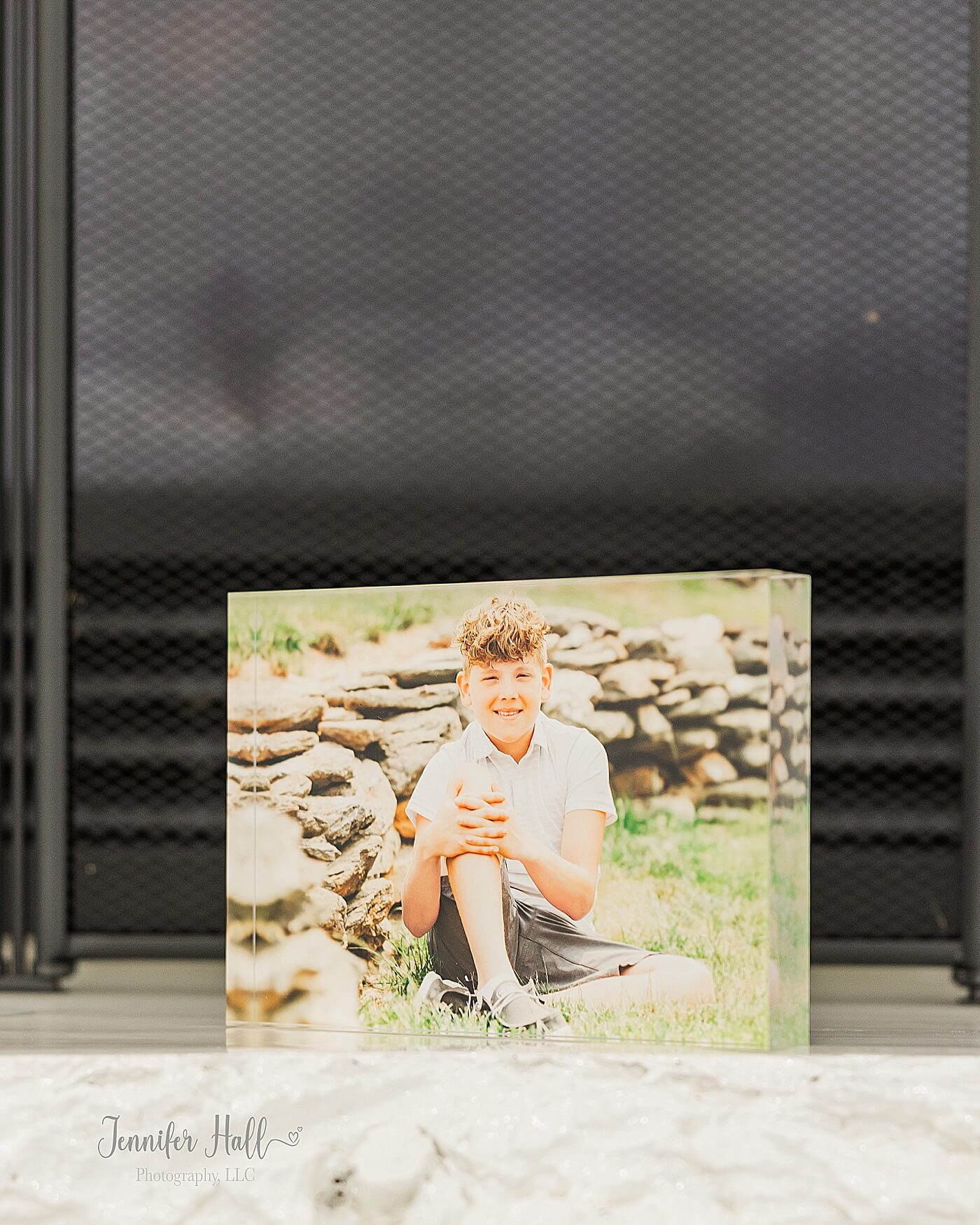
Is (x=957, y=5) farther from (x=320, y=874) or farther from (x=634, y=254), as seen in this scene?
(x=320, y=874)

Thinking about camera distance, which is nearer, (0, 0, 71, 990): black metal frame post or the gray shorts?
the gray shorts

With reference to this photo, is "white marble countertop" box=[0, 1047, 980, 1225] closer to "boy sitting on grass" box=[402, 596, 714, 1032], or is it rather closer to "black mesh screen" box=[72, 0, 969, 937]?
"boy sitting on grass" box=[402, 596, 714, 1032]

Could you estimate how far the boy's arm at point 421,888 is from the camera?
2.42ft

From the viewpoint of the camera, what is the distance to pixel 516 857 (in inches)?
28.3

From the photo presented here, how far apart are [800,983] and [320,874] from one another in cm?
A: 33

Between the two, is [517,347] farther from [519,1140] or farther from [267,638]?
[519,1140]

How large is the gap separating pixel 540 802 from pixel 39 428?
2.02 feet

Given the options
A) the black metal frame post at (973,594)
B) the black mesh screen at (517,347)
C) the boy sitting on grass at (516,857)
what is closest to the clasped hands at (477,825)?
the boy sitting on grass at (516,857)

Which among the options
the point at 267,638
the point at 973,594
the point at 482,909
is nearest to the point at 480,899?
the point at 482,909

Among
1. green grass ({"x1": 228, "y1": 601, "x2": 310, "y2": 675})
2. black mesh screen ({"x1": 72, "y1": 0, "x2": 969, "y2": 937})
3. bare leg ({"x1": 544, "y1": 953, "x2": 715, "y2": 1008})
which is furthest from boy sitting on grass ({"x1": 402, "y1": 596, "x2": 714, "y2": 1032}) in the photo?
black mesh screen ({"x1": 72, "y1": 0, "x2": 969, "y2": 937})

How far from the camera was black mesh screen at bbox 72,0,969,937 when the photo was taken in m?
1.04

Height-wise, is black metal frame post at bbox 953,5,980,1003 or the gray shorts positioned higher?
black metal frame post at bbox 953,5,980,1003

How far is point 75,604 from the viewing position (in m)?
1.09

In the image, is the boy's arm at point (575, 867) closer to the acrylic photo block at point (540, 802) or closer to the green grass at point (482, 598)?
the acrylic photo block at point (540, 802)
